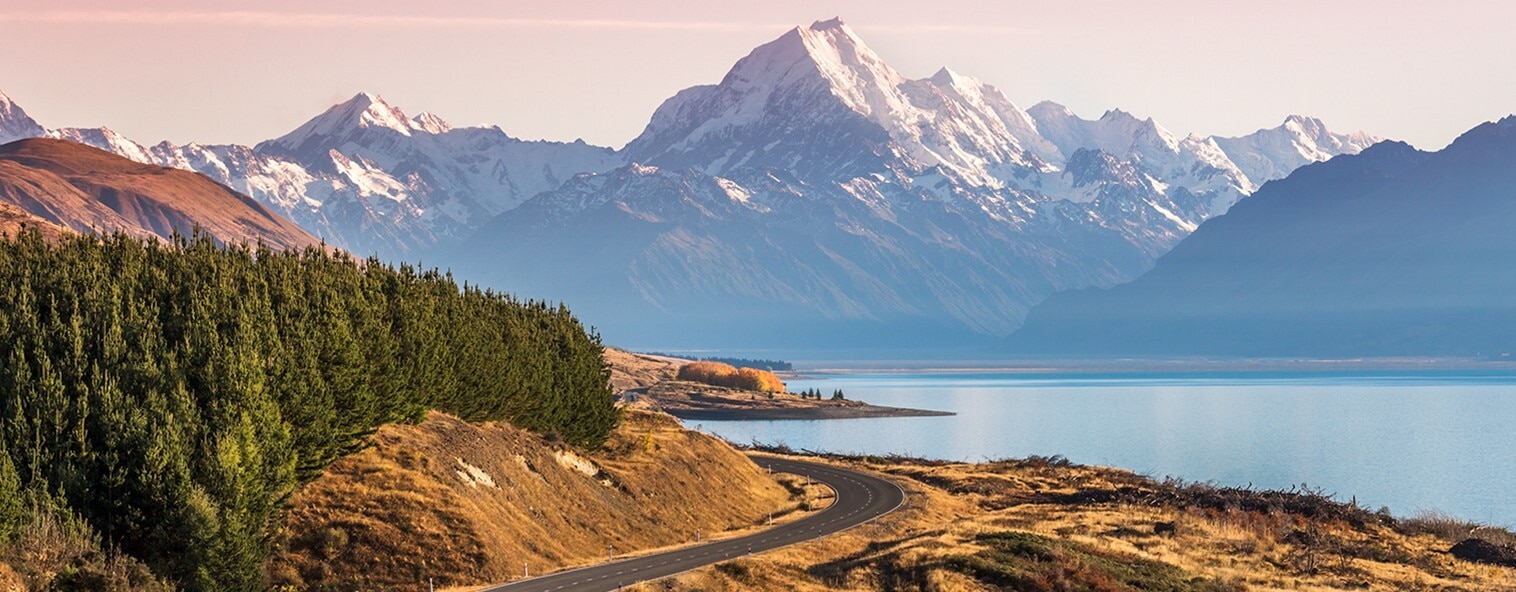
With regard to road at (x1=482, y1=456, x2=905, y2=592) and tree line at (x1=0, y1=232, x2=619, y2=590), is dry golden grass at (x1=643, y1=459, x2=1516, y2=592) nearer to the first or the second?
road at (x1=482, y1=456, x2=905, y2=592)

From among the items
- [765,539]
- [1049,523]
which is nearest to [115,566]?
[765,539]

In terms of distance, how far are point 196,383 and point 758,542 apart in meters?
35.4

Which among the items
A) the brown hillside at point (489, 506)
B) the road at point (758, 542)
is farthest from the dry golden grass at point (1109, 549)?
the brown hillside at point (489, 506)

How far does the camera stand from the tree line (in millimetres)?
56938

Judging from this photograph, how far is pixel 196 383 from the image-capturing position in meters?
64.1

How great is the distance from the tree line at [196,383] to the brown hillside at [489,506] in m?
2.10

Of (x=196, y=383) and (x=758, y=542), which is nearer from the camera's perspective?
(x=196, y=383)

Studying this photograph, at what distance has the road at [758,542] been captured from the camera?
68.1 m

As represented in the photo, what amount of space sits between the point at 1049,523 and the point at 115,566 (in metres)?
64.6

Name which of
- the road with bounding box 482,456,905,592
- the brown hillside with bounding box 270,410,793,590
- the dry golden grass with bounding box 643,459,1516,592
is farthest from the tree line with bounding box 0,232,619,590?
the dry golden grass with bounding box 643,459,1516,592

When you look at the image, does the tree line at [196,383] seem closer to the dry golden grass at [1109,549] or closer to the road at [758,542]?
the road at [758,542]

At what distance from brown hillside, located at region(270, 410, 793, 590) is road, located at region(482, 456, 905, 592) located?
361 cm

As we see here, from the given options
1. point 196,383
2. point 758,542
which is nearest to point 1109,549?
point 758,542

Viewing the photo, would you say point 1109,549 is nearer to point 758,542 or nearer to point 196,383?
point 758,542
